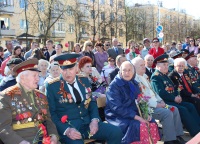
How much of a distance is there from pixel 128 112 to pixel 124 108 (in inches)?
3.6

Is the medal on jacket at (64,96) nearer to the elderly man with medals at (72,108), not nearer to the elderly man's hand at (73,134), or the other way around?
the elderly man with medals at (72,108)

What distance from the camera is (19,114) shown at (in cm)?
346

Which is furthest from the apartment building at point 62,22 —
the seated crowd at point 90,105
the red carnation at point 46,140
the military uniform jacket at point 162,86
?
the red carnation at point 46,140

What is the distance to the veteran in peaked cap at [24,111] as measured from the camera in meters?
3.30

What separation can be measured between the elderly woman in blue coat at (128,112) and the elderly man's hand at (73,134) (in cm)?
91

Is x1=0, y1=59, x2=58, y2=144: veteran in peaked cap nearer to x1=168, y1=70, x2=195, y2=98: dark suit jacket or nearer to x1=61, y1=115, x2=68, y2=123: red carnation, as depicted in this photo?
x1=61, y1=115, x2=68, y2=123: red carnation

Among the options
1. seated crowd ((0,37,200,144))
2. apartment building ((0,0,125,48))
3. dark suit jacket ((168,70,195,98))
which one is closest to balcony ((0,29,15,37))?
apartment building ((0,0,125,48))

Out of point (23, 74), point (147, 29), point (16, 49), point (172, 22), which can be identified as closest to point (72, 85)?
point (23, 74)

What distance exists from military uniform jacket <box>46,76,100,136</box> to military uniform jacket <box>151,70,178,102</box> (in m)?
1.97

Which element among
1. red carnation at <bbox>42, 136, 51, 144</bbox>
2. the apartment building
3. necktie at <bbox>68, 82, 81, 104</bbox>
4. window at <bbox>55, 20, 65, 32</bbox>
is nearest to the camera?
red carnation at <bbox>42, 136, 51, 144</bbox>

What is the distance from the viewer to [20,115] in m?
3.47

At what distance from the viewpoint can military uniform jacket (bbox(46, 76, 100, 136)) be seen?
4043 millimetres

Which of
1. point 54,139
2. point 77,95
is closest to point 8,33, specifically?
point 77,95

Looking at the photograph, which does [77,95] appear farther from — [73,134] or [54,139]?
[54,139]
